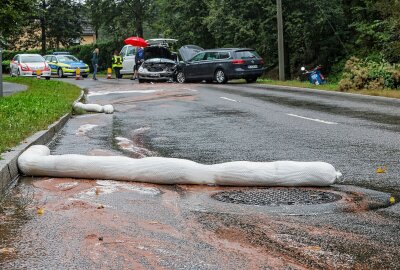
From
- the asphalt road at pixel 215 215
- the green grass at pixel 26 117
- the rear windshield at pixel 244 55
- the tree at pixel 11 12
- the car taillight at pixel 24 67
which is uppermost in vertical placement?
the tree at pixel 11 12

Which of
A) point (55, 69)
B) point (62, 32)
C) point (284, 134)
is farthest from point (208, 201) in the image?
point (62, 32)

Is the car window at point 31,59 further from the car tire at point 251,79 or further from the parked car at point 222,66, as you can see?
the car tire at point 251,79

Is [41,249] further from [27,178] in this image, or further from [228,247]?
[27,178]

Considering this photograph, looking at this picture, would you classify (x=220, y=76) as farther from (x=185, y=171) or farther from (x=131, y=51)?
(x=185, y=171)

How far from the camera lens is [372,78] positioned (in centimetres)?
2336

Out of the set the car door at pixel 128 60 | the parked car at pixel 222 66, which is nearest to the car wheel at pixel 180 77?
the parked car at pixel 222 66

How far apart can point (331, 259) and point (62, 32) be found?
66904mm

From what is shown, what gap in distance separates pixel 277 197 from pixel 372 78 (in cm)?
1819

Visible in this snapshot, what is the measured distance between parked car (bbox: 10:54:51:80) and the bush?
2217cm

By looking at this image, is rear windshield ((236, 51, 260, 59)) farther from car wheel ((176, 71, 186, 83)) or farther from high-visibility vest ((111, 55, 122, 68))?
high-visibility vest ((111, 55, 122, 68))

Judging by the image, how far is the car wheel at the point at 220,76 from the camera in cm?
3203

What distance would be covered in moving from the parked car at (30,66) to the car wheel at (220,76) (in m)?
12.8

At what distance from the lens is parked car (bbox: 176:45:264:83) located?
1230 inches

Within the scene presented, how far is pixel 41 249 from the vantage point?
4.51m
